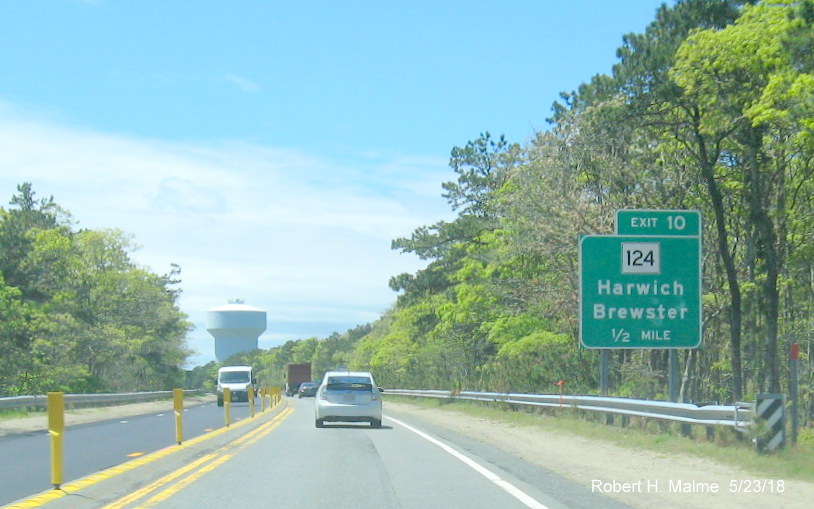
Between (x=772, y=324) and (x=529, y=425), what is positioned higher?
(x=772, y=324)

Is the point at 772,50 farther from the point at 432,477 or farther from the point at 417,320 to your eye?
the point at 417,320

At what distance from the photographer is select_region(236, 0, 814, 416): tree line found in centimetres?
2466

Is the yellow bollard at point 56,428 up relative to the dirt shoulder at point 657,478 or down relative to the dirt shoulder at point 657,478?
up

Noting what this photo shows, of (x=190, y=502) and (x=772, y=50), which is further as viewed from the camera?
(x=772, y=50)

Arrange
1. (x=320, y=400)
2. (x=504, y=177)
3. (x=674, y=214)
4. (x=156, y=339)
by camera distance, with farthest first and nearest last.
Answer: (x=156, y=339)
(x=504, y=177)
(x=320, y=400)
(x=674, y=214)

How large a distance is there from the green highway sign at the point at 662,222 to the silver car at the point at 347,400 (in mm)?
8834

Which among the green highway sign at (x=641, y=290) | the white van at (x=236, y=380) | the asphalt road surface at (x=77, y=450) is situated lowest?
the white van at (x=236, y=380)

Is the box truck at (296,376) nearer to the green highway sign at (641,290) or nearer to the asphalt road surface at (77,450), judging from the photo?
the asphalt road surface at (77,450)

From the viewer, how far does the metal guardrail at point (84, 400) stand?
30814 millimetres

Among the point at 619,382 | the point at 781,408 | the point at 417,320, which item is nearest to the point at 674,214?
the point at 781,408

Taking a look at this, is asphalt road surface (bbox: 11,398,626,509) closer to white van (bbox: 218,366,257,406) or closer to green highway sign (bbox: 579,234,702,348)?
green highway sign (bbox: 579,234,702,348)

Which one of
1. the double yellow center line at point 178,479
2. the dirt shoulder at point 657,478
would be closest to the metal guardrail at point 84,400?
the double yellow center line at point 178,479

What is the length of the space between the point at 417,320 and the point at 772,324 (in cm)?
4071

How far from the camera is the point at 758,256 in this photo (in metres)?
33.5
